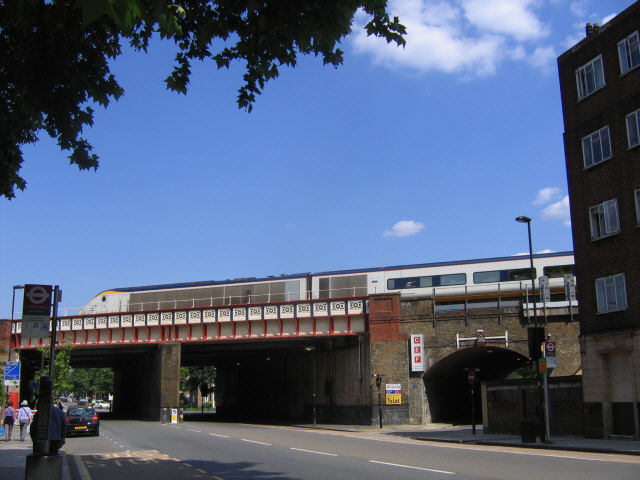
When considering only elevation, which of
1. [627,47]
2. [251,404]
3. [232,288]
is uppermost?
[627,47]

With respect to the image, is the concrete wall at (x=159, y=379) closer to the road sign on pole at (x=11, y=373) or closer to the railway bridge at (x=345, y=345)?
the railway bridge at (x=345, y=345)

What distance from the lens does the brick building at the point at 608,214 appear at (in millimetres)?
24344

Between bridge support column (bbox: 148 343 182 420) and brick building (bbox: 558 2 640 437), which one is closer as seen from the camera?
brick building (bbox: 558 2 640 437)

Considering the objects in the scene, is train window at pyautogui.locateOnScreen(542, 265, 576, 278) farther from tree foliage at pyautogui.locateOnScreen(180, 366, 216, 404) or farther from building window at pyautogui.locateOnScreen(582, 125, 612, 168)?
tree foliage at pyautogui.locateOnScreen(180, 366, 216, 404)

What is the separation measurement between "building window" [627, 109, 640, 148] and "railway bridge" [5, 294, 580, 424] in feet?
48.5

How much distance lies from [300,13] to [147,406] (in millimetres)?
52339

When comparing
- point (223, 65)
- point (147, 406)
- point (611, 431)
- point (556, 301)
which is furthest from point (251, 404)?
point (223, 65)

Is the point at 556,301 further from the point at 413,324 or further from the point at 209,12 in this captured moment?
the point at 209,12

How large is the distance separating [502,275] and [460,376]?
1036 centimetres

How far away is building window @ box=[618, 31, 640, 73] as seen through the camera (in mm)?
24703

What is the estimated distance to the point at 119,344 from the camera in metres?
49.3

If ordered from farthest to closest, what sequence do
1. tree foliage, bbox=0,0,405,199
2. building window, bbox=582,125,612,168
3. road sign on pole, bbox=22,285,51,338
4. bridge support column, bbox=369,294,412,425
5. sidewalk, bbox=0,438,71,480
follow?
bridge support column, bbox=369,294,412,425 → building window, bbox=582,125,612,168 → sidewalk, bbox=0,438,71,480 → road sign on pole, bbox=22,285,51,338 → tree foliage, bbox=0,0,405,199

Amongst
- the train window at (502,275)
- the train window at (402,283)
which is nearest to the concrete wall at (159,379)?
the train window at (402,283)

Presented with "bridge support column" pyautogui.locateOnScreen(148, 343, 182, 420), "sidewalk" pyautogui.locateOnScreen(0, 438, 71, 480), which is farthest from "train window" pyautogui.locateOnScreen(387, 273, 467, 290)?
"sidewalk" pyautogui.locateOnScreen(0, 438, 71, 480)
